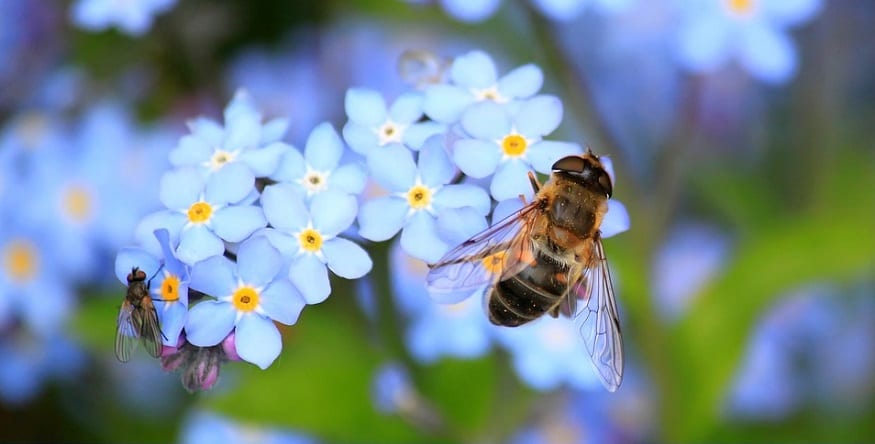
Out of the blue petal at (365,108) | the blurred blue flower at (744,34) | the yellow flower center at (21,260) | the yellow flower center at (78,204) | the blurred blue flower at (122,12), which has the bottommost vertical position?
the blue petal at (365,108)

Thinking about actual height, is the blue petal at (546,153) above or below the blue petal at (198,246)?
above

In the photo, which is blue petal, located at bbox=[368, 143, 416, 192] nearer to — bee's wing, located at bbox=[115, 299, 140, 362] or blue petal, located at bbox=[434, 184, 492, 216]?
blue petal, located at bbox=[434, 184, 492, 216]

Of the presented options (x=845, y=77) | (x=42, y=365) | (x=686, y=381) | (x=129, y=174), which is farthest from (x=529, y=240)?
(x=845, y=77)

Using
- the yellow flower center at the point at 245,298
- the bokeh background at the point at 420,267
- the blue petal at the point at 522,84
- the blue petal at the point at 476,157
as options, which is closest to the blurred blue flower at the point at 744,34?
the bokeh background at the point at 420,267

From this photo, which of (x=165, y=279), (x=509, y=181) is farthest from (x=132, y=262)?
(x=509, y=181)

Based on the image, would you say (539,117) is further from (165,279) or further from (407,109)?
(165,279)

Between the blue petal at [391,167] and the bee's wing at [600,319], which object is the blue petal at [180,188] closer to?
the blue petal at [391,167]

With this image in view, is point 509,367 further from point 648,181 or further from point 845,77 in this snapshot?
point 845,77

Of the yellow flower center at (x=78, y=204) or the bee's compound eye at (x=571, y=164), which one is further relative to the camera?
the yellow flower center at (x=78, y=204)

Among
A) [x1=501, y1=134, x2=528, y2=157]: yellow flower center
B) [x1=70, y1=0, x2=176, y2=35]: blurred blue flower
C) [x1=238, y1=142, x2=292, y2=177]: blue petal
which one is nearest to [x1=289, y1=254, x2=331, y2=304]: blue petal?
[x1=238, y1=142, x2=292, y2=177]: blue petal
